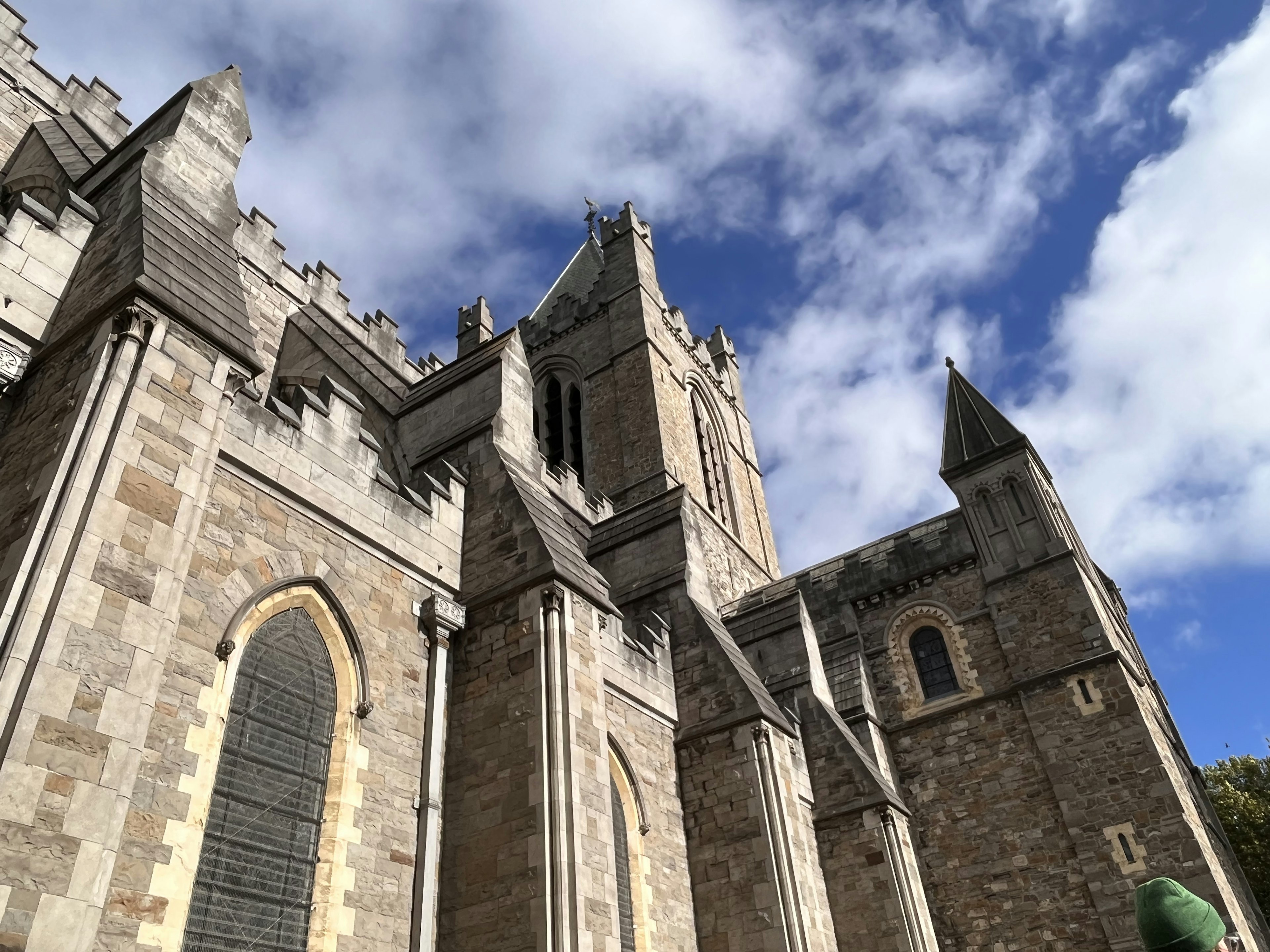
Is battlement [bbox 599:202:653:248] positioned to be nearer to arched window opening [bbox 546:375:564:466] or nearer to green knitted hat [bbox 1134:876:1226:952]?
arched window opening [bbox 546:375:564:466]

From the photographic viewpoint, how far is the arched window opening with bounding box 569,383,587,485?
25.1 metres

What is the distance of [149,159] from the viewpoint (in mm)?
7543

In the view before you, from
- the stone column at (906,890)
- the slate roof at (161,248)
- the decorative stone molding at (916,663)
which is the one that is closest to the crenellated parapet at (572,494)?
the decorative stone molding at (916,663)

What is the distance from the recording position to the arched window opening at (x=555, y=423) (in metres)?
25.8

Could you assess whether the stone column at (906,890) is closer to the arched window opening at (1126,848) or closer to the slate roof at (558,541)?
the arched window opening at (1126,848)

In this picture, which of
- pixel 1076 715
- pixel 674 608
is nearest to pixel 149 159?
pixel 674 608

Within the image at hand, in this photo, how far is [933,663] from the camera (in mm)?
17062

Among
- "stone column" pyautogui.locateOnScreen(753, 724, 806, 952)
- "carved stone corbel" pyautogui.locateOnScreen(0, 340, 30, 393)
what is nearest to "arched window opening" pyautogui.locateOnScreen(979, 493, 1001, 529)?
"stone column" pyautogui.locateOnScreen(753, 724, 806, 952)

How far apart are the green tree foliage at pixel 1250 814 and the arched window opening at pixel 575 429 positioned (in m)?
18.1

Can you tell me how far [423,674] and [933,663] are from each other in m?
11.9

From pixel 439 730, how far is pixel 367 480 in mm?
2478

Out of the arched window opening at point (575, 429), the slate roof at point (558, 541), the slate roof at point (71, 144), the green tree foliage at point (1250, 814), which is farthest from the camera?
the arched window opening at point (575, 429)

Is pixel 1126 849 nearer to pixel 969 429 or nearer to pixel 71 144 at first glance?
pixel 969 429

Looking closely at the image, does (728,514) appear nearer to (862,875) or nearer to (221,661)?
(862,875)
